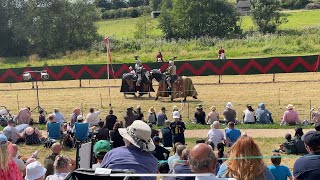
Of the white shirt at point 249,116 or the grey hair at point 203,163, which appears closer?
the grey hair at point 203,163

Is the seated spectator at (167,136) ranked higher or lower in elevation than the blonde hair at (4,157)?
lower

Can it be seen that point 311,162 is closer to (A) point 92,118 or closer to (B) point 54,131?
(B) point 54,131

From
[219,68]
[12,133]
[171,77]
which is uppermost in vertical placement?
[171,77]

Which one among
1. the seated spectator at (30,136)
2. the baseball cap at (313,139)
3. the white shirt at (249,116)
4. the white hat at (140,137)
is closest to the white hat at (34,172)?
the white hat at (140,137)

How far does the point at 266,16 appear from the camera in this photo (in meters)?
68.6

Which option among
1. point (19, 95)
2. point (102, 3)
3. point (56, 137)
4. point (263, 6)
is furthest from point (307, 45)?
point (102, 3)

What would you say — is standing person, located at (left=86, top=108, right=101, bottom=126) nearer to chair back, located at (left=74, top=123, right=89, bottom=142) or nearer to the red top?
chair back, located at (left=74, top=123, right=89, bottom=142)

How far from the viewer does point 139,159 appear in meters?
6.00

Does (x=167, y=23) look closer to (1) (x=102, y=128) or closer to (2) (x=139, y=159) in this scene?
(1) (x=102, y=128)

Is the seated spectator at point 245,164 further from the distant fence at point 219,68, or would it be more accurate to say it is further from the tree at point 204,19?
the tree at point 204,19

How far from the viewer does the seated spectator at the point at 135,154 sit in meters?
5.96

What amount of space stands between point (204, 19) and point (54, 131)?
166ft

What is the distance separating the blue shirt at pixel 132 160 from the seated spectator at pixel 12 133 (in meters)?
12.0

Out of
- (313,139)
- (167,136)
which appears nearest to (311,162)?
(313,139)
